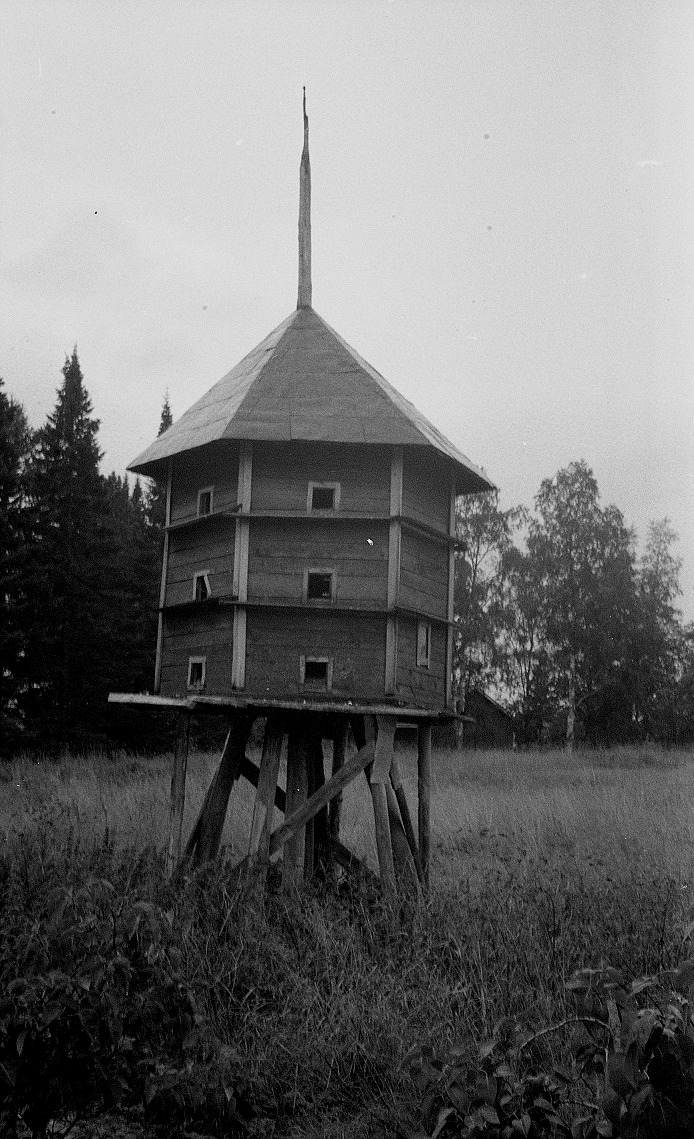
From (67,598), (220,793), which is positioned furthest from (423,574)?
(67,598)

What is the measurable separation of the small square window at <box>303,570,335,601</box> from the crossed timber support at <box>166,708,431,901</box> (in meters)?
1.17

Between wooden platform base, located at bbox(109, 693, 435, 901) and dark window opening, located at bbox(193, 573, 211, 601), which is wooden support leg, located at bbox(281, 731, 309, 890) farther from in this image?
dark window opening, located at bbox(193, 573, 211, 601)

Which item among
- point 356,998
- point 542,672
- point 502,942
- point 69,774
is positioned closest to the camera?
point 356,998

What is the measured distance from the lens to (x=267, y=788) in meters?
11.2

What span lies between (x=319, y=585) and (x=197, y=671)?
5.25 feet

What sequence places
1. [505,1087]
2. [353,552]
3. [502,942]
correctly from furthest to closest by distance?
[353,552], [502,942], [505,1087]

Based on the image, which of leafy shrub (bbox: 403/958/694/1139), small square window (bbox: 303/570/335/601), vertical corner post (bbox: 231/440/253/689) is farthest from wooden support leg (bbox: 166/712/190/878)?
leafy shrub (bbox: 403/958/694/1139)

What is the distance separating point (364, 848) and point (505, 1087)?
1109 cm

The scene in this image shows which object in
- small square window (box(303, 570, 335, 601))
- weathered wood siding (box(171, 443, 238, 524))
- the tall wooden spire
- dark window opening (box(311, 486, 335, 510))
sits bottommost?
small square window (box(303, 570, 335, 601))

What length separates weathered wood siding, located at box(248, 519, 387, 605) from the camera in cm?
1100

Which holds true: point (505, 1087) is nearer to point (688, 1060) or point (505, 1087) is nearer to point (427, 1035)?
point (688, 1060)

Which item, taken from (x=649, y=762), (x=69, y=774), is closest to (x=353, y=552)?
(x=69, y=774)

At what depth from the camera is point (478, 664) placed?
36.6m

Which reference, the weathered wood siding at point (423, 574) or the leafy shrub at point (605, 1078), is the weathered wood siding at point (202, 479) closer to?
the weathered wood siding at point (423, 574)
